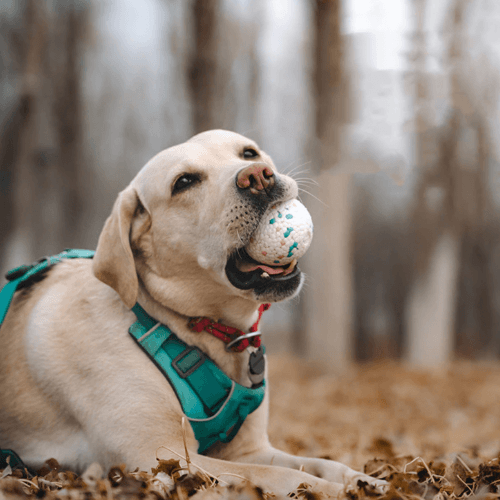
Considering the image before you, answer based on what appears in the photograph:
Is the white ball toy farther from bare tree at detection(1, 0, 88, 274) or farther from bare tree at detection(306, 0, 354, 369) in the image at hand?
bare tree at detection(1, 0, 88, 274)

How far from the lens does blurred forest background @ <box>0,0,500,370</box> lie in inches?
320

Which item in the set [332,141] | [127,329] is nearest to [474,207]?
[332,141]

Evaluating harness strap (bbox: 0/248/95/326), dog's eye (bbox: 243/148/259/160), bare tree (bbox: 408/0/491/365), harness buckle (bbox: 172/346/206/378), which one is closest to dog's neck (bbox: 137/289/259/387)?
harness buckle (bbox: 172/346/206/378)

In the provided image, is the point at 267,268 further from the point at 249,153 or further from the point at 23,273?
the point at 23,273

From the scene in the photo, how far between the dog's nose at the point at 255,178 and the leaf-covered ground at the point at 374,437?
119 cm

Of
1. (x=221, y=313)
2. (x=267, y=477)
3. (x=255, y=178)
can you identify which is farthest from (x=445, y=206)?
(x=267, y=477)

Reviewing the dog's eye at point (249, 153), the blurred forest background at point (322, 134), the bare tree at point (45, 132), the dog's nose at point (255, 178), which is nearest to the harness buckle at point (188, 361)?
the dog's nose at point (255, 178)

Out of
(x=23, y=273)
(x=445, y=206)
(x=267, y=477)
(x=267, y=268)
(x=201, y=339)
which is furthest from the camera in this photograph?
(x=445, y=206)

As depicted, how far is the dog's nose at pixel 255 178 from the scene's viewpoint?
233 cm

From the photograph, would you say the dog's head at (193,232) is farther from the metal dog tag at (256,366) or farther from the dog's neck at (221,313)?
the metal dog tag at (256,366)

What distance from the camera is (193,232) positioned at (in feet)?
8.32

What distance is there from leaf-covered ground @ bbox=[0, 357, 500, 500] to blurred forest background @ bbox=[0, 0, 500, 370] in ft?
3.74

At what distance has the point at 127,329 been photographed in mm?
2434

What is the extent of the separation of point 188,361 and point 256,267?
0.53 m
